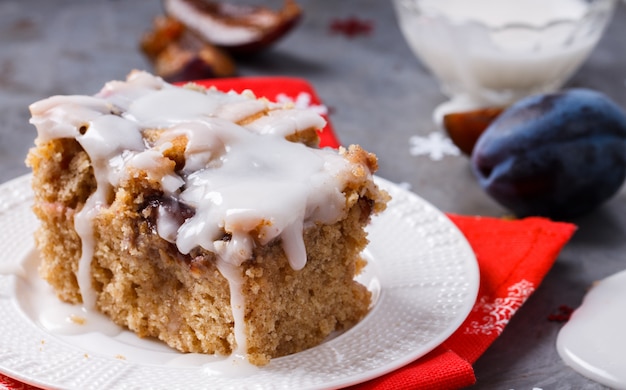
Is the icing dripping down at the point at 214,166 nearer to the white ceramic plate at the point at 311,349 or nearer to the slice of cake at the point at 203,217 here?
the slice of cake at the point at 203,217

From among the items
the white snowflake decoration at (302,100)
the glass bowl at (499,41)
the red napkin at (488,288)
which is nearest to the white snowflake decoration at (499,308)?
the red napkin at (488,288)

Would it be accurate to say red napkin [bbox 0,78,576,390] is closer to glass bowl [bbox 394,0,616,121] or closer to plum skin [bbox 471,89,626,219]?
plum skin [bbox 471,89,626,219]

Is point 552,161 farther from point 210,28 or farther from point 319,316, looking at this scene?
point 210,28

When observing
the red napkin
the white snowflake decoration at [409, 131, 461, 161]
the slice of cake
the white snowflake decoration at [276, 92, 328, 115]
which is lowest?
the white snowflake decoration at [409, 131, 461, 161]

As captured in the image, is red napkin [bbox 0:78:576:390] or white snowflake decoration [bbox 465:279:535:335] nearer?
red napkin [bbox 0:78:576:390]

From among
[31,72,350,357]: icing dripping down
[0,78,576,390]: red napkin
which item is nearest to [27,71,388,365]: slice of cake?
[31,72,350,357]: icing dripping down

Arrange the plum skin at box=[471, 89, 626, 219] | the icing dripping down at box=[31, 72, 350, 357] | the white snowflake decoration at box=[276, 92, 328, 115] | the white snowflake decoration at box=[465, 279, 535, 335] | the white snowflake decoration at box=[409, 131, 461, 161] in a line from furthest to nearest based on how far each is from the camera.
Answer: the white snowflake decoration at box=[409, 131, 461, 161] < the white snowflake decoration at box=[276, 92, 328, 115] < the plum skin at box=[471, 89, 626, 219] < the white snowflake decoration at box=[465, 279, 535, 335] < the icing dripping down at box=[31, 72, 350, 357]
